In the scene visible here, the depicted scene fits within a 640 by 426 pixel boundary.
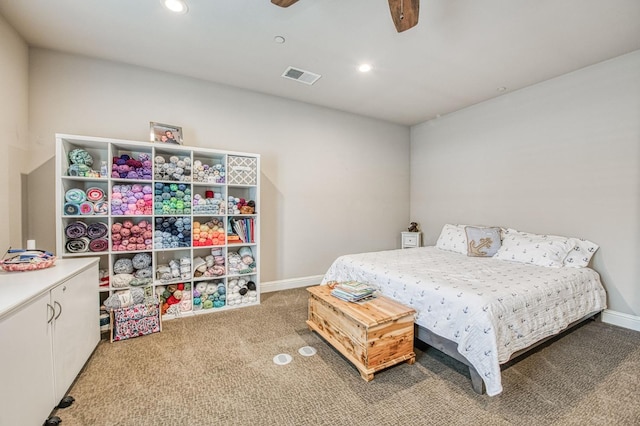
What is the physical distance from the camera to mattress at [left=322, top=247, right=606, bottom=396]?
69.6 inches

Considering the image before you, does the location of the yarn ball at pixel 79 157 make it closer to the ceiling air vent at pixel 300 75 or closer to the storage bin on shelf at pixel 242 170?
the storage bin on shelf at pixel 242 170

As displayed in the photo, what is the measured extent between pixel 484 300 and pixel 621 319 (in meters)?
2.16

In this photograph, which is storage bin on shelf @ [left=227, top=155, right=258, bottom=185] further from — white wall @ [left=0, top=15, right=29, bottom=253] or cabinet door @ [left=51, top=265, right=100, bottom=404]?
white wall @ [left=0, top=15, right=29, bottom=253]

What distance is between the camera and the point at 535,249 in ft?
9.65

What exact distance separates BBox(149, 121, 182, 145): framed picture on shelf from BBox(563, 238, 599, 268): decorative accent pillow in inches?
168

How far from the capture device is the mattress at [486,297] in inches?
69.6

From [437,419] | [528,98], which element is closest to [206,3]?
[437,419]

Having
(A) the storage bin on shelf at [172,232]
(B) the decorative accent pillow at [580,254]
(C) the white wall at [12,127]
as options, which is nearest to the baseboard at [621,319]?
A: (B) the decorative accent pillow at [580,254]

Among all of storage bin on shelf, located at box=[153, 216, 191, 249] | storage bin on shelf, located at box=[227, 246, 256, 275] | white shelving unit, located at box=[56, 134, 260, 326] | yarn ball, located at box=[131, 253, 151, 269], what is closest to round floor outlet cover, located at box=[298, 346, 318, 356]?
white shelving unit, located at box=[56, 134, 260, 326]

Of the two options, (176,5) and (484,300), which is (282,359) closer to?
(484,300)

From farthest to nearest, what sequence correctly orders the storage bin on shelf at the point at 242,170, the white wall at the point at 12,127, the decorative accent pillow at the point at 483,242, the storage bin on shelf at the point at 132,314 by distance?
1. the decorative accent pillow at the point at 483,242
2. the storage bin on shelf at the point at 242,170
3. the storage bin on shelf at the point at 132,314
4. the white wall at the point at 12,127

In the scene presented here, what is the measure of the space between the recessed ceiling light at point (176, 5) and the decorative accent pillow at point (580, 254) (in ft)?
13.7

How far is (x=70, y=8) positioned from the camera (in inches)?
82.7

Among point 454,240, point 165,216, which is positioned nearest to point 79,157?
point 165,216
